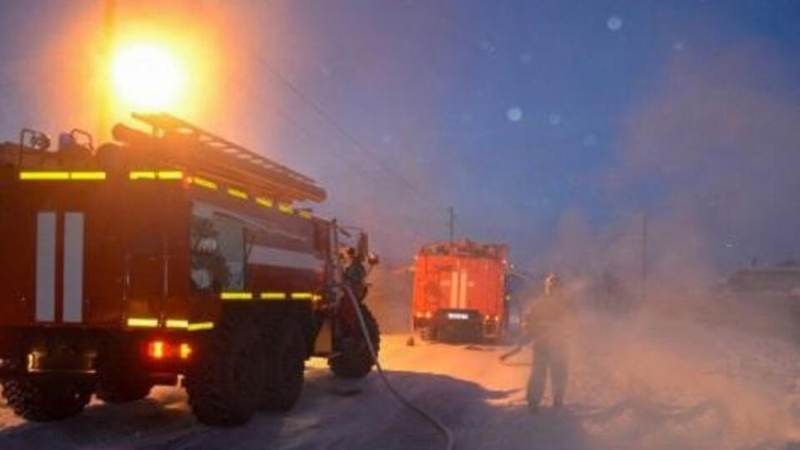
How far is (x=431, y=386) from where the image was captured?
49.6 feet

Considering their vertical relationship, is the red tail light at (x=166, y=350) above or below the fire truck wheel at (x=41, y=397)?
above

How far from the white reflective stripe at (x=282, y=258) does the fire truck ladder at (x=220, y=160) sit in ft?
2.59

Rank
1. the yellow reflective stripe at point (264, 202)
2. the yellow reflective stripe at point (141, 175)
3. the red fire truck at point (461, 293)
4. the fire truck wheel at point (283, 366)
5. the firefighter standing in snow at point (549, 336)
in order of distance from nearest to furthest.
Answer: the yellow reflective stripe at point (141, 175) < the fire truck wheel at point (283, 366) < the yellow reflective stripe at point (264, 202) < the firefighter standing in snow at point (549, 336) < the red fire truck at point (461, 293)

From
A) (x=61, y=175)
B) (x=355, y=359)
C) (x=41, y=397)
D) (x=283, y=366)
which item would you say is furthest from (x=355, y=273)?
(x=61, y=175)

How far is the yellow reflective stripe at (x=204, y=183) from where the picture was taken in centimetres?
1021

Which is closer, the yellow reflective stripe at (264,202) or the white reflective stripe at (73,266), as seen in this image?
the white reflective stripe at (73,266)

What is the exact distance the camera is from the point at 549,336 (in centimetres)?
1227

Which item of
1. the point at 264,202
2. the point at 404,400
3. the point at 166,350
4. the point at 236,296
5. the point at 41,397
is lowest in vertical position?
the point at 404,400

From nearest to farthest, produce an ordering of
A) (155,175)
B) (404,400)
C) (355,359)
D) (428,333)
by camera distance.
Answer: (155,175) → (404,400) → (355,359) → (428,333)

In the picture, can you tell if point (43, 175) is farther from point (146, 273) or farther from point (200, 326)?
point (200, 326)

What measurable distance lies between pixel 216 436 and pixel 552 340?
4351 millimetres

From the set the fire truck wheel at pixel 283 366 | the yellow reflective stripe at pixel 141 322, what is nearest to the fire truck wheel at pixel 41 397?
the yellow reflective stripe at pixel 141 322

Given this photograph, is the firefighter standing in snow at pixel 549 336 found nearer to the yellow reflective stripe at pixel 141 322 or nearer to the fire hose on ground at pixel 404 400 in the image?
the fire hose on ground at pixel 404 400

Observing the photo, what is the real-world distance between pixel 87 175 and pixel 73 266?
952 mm
